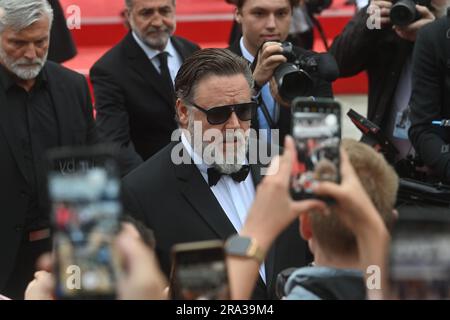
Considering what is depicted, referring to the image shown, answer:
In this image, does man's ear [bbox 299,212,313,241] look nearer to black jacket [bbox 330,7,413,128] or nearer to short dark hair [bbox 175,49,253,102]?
short dark hair [bbox 175,49,253,102]

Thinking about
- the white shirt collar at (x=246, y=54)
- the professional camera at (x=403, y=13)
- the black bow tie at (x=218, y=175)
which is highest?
the professional camera at (x=403, y=13)

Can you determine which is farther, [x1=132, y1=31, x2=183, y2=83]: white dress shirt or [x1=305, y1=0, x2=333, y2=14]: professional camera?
[x1=305, y1=0, x2=333, y2=14]: professional camera

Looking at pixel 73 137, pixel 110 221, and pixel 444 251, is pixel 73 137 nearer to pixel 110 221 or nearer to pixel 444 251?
pixel 110 221

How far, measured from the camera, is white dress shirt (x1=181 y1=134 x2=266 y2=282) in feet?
9.78

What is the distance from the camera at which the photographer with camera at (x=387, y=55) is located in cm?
414

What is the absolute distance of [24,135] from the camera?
3402mm

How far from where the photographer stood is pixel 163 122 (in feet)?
13.5

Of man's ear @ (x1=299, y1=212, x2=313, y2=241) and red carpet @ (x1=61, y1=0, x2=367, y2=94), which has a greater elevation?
man's ear @ (x1=299, y1=212, x2=313, y2=241)

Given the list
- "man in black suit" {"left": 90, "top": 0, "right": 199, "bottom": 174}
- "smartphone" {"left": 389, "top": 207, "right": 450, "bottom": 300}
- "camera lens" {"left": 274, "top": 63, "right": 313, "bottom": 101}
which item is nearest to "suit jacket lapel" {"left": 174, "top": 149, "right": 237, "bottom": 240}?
"camera lens" {"left": 274, "top": 63, "right": 313, "bottom": 101}

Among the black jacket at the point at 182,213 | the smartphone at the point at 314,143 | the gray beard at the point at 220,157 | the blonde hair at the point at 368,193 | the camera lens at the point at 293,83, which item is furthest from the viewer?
the camera lens at the point at 293,83

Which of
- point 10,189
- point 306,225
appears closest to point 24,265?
point 10,189

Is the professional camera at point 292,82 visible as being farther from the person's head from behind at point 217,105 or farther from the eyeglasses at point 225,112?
the eyeglasses at point 225,112

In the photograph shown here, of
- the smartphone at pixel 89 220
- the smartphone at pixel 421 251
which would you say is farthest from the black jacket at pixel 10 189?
the smartphone at pixel 421 251

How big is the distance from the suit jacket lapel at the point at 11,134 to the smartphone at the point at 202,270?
1.80m
